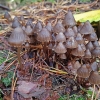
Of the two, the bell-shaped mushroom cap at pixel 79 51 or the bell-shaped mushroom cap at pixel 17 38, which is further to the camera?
the bell-shaped mushroom cap at pixel 79 51

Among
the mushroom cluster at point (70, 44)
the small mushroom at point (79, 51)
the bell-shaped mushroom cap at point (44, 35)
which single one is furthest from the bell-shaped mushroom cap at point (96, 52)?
the bell-shaped mushroom cap at point (44, 35)

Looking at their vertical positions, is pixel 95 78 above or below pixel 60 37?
below

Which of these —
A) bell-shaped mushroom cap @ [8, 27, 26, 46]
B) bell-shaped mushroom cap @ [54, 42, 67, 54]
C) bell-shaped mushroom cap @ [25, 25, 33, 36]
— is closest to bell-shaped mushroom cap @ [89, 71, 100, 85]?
bell-shaped mushroom cap @ [54, 42, 67, 54]

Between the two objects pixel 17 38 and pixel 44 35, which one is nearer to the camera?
pixel 17 38

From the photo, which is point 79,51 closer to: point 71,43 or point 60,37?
point 71,43

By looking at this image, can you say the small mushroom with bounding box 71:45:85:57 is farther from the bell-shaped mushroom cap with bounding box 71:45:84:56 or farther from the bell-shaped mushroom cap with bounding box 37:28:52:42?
the bell-shaped mushroom cap with bounding box 37:28:52:42

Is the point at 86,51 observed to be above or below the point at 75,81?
above

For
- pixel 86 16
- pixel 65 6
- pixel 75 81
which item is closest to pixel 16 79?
pixel 75 81

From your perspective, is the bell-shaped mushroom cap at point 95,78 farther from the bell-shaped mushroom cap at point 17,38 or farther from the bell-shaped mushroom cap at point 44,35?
the bell-shaped mushroom cap at point 17,38

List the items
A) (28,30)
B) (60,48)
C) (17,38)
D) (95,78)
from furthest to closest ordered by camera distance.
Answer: (28,30)
(60,48)
(95,78)
(17,38)

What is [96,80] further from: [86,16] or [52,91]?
[86,16]

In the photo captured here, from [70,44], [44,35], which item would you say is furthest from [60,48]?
[44,35]
